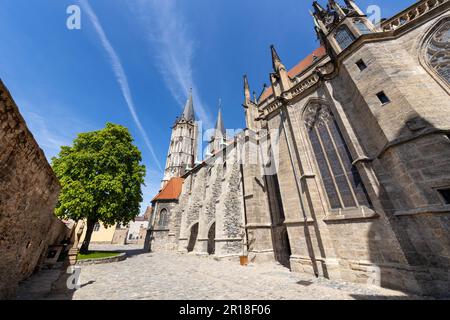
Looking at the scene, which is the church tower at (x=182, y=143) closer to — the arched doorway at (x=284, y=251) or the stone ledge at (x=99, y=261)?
the stone ledge at (x=99, y=261)

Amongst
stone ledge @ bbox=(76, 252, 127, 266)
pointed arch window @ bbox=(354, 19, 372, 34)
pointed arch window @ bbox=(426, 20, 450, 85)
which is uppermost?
pointed arch window @ bbox=(354, 19, 372, 34)

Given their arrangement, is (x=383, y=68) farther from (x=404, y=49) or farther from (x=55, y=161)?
(x=55, y=161)

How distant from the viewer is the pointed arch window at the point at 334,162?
766 centimetres

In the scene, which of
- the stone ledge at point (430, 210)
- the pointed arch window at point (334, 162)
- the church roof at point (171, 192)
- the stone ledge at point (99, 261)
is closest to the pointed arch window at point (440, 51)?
the pointed arch window at point (334, 162)

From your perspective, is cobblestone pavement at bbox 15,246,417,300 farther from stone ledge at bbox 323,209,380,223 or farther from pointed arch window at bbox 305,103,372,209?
pointed arch window at bbox 305,103,372,209

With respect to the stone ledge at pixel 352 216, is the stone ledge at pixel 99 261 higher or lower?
lower

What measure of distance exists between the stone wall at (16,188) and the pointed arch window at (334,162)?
10795mm

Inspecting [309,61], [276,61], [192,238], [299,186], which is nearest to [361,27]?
[276,61]

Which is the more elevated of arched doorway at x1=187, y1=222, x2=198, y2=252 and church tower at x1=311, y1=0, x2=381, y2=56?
church tower at x1=311, y1=0, x2=381, y2=56

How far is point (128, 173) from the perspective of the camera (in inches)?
564

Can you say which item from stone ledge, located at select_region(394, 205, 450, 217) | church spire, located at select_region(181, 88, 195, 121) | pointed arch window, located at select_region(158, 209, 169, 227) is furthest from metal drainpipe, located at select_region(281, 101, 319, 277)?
church spire, located at select_region(181, 88, 195, 121)

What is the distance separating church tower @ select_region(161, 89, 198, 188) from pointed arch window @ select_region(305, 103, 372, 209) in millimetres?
36079

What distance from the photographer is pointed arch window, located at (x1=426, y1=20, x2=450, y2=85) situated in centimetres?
663

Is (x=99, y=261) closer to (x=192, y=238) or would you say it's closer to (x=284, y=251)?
(x=192, y=238)
